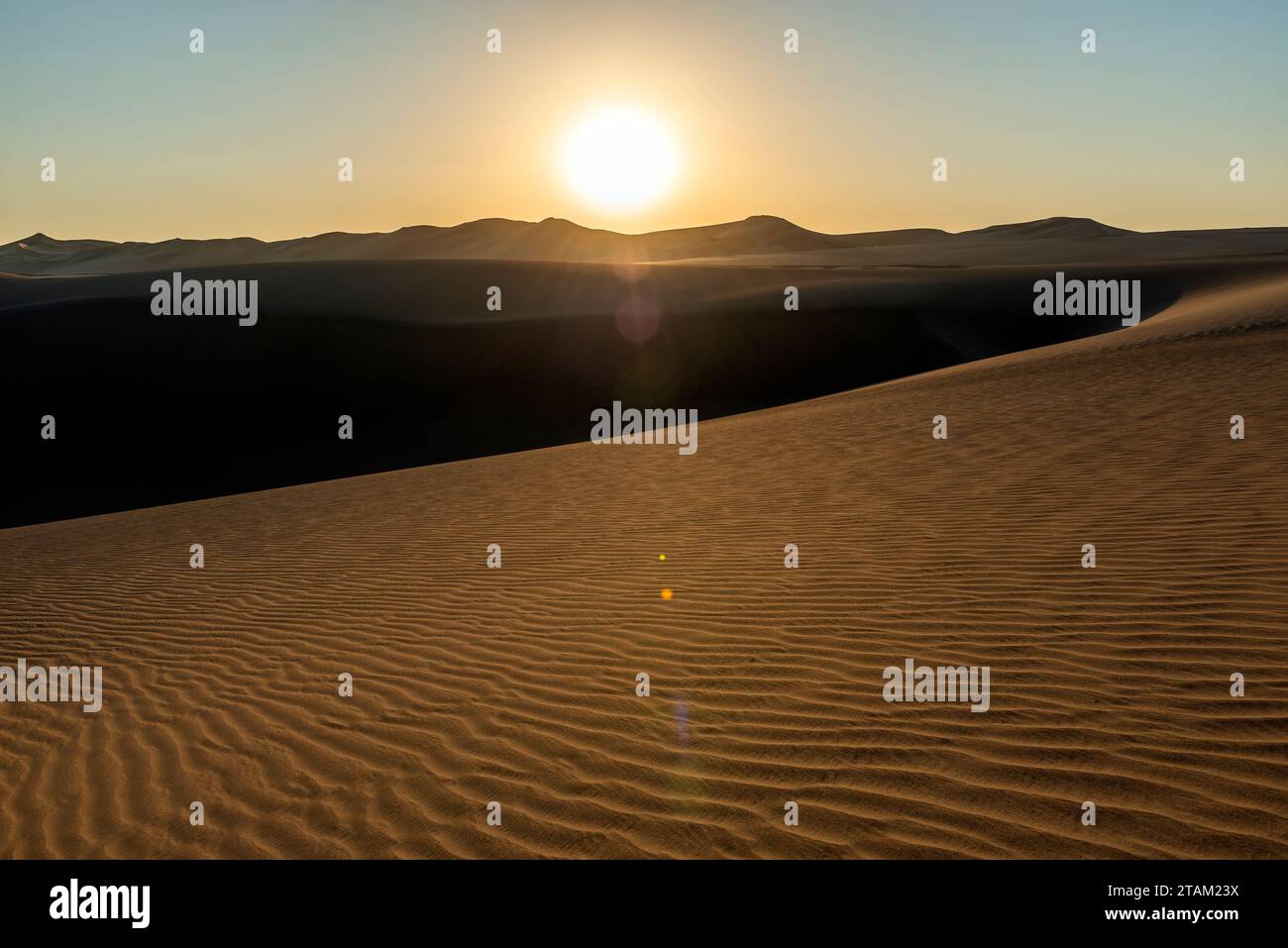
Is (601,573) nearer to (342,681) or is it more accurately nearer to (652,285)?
(342,681)

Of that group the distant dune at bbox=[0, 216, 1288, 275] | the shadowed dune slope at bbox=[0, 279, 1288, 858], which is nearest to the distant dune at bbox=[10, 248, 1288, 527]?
the shadowed dune slope at bbox=[0, 279, 1288, 858]

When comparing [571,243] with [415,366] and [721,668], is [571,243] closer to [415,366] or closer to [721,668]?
[415,366]

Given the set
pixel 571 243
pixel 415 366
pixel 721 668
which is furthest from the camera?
pixel 571 243

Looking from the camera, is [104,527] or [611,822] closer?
[611,822]

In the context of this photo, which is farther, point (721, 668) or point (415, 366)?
point (415, 366)

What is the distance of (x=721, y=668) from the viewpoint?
562 centimetres

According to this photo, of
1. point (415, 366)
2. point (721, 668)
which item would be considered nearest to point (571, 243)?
point (415, 366)

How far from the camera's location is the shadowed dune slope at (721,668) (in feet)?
13.0

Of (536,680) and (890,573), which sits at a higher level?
(890,573)

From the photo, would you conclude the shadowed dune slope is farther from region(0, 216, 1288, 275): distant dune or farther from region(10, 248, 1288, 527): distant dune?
region(0, 216, 1288, 275): distant dune
